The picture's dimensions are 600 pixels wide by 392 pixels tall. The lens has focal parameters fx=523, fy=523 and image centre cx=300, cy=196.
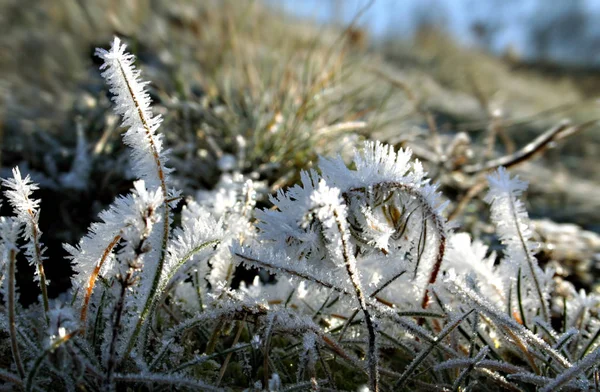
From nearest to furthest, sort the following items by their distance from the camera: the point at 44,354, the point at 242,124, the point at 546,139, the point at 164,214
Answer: the point at 44,354, the point at 164,214, the point at 546,139, the point at 242,124

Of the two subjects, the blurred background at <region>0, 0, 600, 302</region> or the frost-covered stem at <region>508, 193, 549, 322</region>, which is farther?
the blurred background at <region>0, 0, 600, 302</region>

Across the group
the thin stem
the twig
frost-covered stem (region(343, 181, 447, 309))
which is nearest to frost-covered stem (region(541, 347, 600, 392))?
frost-covered stem (region(343, 181, 447, 309))

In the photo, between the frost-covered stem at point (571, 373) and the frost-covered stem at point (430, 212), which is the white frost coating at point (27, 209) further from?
the frost-covered stem at point (571, 373)

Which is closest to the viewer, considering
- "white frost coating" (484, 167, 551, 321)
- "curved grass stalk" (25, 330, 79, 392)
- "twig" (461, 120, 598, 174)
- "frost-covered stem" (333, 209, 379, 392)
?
"curved grass stalk" (25, 330, 79, 392)

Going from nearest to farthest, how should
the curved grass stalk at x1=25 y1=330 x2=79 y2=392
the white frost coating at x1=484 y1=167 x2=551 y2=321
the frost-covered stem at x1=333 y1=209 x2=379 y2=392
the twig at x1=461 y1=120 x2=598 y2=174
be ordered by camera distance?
the curved grass stalk at x1=25 y1=330 x2=79 y2=392 < the frost-covered stem at x1=333 y1=209 x2=379 y2=392 < the white frost coating at x1=484 y1=167 x2=551 y2=321 < the twig at x1=461 y1=120 x2=598 y2=174

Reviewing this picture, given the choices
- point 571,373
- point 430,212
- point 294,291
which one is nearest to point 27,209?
point 294,291

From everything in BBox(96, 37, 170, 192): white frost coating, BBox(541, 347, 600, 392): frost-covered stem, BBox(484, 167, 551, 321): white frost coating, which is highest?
BBox(96, 37, 170, 192): white frost coating

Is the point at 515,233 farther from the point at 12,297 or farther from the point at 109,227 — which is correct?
the point at 12,297

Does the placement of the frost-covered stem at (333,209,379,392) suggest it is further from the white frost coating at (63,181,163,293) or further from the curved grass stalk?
the curved grass stalk
